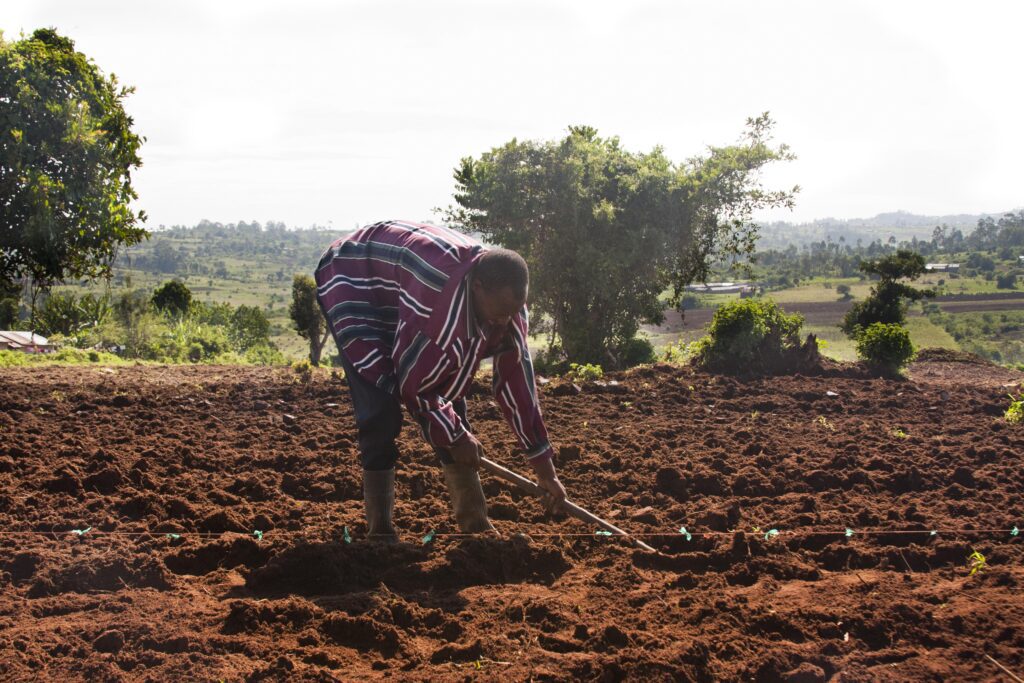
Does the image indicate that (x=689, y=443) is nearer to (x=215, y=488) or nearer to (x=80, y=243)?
(x=215, y=488)

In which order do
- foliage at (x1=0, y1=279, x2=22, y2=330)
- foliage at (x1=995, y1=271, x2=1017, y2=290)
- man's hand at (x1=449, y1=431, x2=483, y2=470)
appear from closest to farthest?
man's hand at (x1=449, y1=431, x2=483, y2=470) → foliage at (x1=0, y1=279, x2=22, y2=330) → foliage at (x1=995, y1=271, x2=1017, y2=290)

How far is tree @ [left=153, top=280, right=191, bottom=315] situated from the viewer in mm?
24109

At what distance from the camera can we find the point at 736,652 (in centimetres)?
313

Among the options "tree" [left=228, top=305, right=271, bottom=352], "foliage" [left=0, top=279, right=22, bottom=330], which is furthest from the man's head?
"foliage" [left=0, top=279, right=22, bottom=330]

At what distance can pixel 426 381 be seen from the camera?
12.2 feet

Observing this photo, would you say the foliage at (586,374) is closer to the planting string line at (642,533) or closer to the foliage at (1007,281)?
the planting string line at (642,533)

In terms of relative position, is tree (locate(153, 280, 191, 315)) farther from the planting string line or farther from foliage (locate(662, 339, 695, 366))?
the planting string line

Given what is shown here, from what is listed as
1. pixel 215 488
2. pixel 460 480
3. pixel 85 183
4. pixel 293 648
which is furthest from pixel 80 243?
pixel 293 648

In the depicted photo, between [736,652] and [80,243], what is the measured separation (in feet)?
30.5

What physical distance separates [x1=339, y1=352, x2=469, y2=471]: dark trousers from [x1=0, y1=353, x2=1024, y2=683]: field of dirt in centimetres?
42

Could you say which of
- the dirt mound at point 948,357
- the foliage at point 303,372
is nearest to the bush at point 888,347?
the dirt mound at point 948,357

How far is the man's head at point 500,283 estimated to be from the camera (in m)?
3.56

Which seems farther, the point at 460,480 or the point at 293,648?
the point at 460,480

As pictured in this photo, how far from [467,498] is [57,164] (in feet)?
25.5
